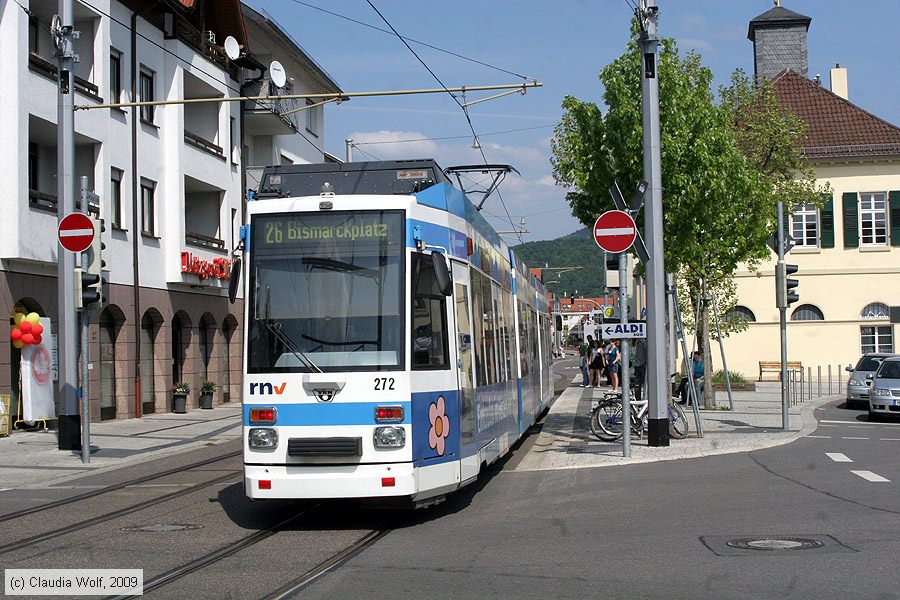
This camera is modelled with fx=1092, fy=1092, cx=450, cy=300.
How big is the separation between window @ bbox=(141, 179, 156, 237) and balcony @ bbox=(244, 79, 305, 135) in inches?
259

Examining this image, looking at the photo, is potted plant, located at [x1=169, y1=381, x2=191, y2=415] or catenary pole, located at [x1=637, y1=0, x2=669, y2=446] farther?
potted plant, located at [x1=169, y1=381, x2=191, y2=415]

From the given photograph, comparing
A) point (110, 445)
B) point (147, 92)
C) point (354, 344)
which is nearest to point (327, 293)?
point (354, 344)

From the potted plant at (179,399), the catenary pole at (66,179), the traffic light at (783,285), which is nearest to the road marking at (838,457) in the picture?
the traffic light at (783,285)

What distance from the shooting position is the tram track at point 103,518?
9.61 metres

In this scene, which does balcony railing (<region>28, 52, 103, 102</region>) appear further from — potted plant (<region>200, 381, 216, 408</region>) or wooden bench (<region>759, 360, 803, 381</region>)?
wooden bench (<region>759, 360, 803, 381</region>)

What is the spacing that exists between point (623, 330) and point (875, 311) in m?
36.9

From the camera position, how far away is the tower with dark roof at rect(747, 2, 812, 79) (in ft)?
186

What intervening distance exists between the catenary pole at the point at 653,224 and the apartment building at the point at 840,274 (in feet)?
109

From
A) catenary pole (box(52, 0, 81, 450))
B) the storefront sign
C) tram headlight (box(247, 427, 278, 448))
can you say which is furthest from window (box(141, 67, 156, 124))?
tram headlight (box(247, 427, 278, 448))

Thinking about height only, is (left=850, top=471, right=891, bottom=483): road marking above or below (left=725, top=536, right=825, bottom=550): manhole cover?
below

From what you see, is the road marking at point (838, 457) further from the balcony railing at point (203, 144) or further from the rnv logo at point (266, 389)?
the balcony railing at point (203, 144)

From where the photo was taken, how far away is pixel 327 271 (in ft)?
33.3

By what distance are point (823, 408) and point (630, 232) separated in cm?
1780

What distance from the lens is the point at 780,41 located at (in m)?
57.2
